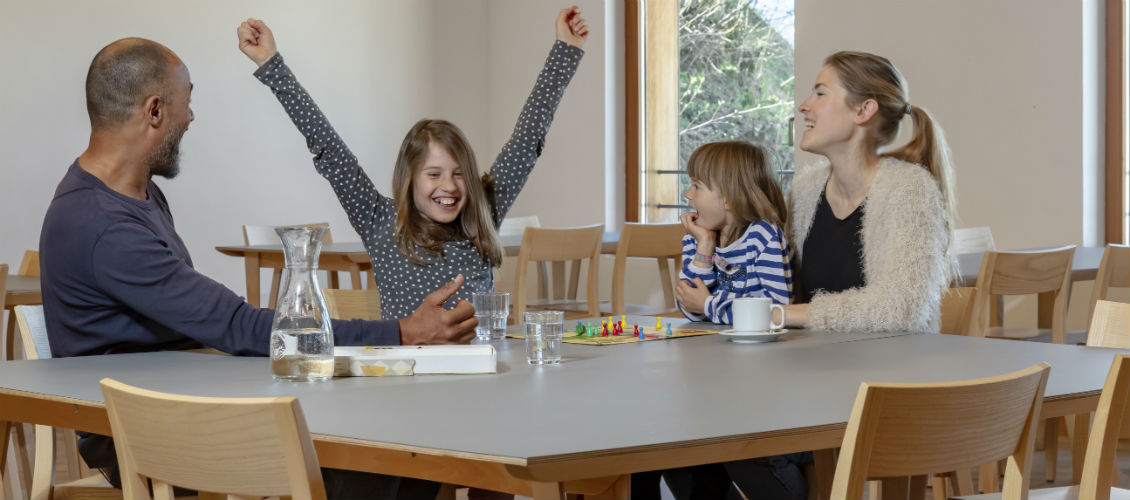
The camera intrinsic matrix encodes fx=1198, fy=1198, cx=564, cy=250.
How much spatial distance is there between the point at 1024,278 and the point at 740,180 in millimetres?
1515

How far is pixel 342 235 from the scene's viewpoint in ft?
23.0

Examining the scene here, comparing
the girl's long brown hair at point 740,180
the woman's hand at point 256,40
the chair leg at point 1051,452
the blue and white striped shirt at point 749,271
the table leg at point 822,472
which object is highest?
the woman's hand at point 256,40

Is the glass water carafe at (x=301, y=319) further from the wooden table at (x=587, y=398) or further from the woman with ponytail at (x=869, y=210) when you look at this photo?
the woman with ponytail at (x=869, y=210)

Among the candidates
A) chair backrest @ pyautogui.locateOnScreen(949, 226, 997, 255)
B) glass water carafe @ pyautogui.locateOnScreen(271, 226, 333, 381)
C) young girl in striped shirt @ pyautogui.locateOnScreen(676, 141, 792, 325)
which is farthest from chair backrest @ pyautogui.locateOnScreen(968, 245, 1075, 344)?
glass water carafe @ pyautogui.locateOnScreen(271, 226, 333, 381)

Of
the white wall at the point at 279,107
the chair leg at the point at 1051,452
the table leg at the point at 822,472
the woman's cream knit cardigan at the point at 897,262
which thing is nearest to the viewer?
the table leg at the point at 822,472

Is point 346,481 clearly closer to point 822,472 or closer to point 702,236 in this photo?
point 822,472

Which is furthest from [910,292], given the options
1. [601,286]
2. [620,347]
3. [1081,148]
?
[601,286]

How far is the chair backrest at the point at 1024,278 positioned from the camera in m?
3.52

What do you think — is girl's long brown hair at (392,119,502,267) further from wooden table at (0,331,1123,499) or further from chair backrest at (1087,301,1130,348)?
chair backrest at (1087,301,1130,348)

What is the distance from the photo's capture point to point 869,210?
7.88ft

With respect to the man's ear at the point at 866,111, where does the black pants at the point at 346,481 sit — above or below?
below

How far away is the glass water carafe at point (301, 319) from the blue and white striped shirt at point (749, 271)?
964mm

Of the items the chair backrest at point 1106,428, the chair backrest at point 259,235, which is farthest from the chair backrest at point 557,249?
the chair backrest at point 1106,428

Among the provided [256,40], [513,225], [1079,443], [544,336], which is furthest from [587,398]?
[513,225]
